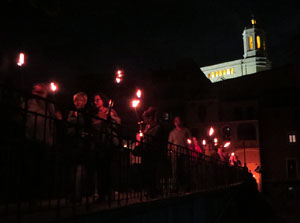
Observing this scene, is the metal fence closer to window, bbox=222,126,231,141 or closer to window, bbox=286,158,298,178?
window, bbox=222,126,231,141

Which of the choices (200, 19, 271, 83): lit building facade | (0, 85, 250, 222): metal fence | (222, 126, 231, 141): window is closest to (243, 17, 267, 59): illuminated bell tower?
(200, 19, 271, 83): lit building facade

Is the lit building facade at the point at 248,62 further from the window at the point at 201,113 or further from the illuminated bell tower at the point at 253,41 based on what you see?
the window at the point at 201,113

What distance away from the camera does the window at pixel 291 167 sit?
149 ft

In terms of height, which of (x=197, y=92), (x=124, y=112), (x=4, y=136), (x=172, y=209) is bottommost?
(x=172, y=209)

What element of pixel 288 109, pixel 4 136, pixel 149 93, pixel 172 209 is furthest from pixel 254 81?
pixel 4 136

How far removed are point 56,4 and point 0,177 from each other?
2.51m

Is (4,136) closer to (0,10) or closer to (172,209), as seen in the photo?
(0,10)

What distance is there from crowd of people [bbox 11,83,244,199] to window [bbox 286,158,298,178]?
127 feet

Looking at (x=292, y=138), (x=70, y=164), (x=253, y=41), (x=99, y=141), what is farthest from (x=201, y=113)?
(x=70, y=164)

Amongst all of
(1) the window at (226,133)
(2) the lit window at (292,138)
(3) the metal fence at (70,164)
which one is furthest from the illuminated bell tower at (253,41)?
(3) the metal fence at (70,164)

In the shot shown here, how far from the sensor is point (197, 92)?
49.0 metres

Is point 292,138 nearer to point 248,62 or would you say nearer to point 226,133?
point 226,133

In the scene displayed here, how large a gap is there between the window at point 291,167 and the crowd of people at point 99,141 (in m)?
38.7

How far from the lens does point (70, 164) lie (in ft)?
19.7
